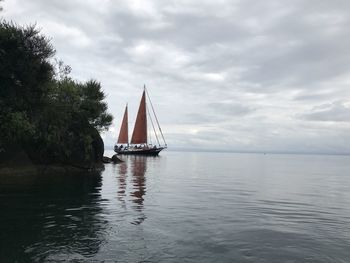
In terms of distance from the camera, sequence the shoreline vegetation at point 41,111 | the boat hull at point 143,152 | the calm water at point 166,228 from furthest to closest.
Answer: the boat hull at point 143,152, the shoreline vegetation at point 41,111, the calm water at point 166,228

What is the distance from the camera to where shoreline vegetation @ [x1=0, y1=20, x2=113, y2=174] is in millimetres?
27594

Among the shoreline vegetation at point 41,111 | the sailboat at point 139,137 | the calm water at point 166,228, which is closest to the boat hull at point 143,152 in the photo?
the sailboat at point 139,137

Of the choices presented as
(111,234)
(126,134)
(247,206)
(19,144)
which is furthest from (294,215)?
(126,134)

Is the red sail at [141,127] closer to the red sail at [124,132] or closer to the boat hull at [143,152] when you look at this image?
the boat hull at [143,152]

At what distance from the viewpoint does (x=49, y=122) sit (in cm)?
4016

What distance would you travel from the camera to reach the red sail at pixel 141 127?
363ft

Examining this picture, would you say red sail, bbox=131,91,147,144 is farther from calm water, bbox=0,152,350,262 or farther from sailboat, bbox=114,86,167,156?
calm water, bbox=0,152,350,262

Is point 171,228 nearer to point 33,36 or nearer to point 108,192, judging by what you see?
point 108,192

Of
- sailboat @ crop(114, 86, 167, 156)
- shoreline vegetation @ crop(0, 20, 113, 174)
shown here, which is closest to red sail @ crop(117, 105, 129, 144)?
sailboat @ crop(114, 86, 167, 156)

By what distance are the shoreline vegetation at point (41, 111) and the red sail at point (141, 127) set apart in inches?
2116

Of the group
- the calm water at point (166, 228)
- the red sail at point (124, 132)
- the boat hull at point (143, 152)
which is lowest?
the calm water at point (166, 228)

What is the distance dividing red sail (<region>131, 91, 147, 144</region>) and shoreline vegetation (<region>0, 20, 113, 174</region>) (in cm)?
5375

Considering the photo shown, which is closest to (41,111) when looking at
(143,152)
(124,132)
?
(143,152)

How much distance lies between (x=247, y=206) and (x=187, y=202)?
3791mm
